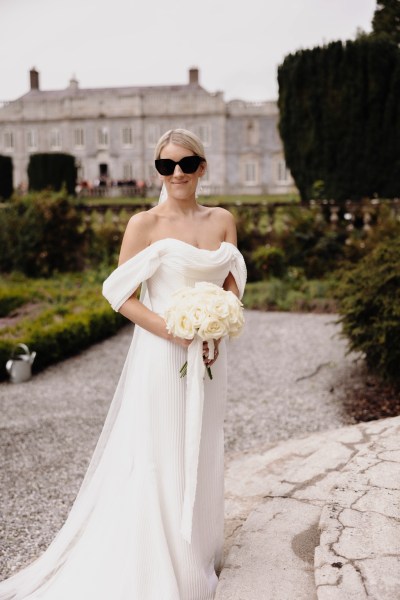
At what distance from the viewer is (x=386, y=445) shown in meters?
3.52

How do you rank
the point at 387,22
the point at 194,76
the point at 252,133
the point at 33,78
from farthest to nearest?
the point at 33,78 < the point at 194,76 < the point at 252,133 < the point at 387,22

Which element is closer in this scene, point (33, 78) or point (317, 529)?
point (317, 529)

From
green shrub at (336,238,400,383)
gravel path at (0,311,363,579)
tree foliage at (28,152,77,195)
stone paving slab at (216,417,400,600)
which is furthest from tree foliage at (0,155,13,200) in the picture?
stone paving slab at (216,417,400,600)

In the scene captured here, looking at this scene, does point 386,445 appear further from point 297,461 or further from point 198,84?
point 198,84

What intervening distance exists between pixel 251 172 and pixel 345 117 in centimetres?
2867

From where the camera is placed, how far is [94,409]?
5574 mm

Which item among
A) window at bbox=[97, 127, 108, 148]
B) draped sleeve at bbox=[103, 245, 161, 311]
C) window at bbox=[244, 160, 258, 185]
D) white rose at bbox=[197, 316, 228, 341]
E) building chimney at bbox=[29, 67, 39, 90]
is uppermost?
building chimney at bbox=[29, 67, 39, 90]

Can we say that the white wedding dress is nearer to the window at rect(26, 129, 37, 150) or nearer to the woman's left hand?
the woman's left hand

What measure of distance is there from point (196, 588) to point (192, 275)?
1247 mm

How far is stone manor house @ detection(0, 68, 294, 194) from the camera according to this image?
130ft

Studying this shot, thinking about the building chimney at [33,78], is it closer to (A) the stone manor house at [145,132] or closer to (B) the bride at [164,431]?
(A) the stone manor house at [145,132]

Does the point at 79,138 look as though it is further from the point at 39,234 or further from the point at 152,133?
the point at 39,234

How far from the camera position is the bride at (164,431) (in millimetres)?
2451

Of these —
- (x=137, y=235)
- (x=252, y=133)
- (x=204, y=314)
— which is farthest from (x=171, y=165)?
(x=252, y=133)
